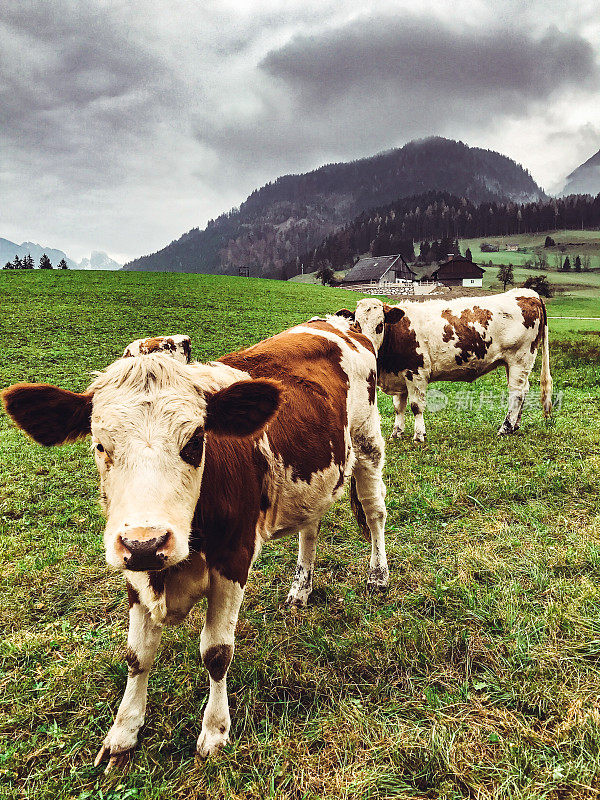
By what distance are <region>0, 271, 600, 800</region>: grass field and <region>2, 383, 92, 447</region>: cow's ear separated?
6.70 feet

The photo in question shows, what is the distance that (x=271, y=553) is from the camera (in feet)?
18.0

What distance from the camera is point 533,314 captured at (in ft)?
35.9

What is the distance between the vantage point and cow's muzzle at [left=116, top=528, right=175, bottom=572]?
195 cm

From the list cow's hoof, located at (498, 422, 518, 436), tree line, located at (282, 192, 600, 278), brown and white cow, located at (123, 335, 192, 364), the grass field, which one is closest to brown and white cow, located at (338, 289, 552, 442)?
cow's hoof, located at (498, 422, 518, 436)

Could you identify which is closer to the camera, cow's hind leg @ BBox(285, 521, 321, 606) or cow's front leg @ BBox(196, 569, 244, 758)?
cow's front leg @ BBox(196, 569, 244, 758)

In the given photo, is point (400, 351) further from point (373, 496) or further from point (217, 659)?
point (217, 659)

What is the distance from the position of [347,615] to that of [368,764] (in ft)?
4.95

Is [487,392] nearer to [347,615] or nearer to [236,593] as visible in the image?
[347,615]

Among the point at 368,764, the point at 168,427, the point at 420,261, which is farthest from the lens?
the point at 420,261

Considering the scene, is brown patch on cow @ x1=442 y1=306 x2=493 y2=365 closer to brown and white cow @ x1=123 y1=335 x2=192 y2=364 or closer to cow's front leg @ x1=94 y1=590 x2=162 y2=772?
brown and white cow @ x1=123 y1=335 x2=192 y2=364

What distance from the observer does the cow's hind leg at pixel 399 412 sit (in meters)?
10.3

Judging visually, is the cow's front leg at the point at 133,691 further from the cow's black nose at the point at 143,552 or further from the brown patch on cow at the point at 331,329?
the brown patch on cow at the point at 331,329

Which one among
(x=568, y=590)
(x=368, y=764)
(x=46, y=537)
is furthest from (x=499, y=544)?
(x=46, y=537)

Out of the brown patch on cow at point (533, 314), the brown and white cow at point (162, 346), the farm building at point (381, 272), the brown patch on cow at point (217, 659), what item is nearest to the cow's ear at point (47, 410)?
the brown patch on cow at point (217, 659)
